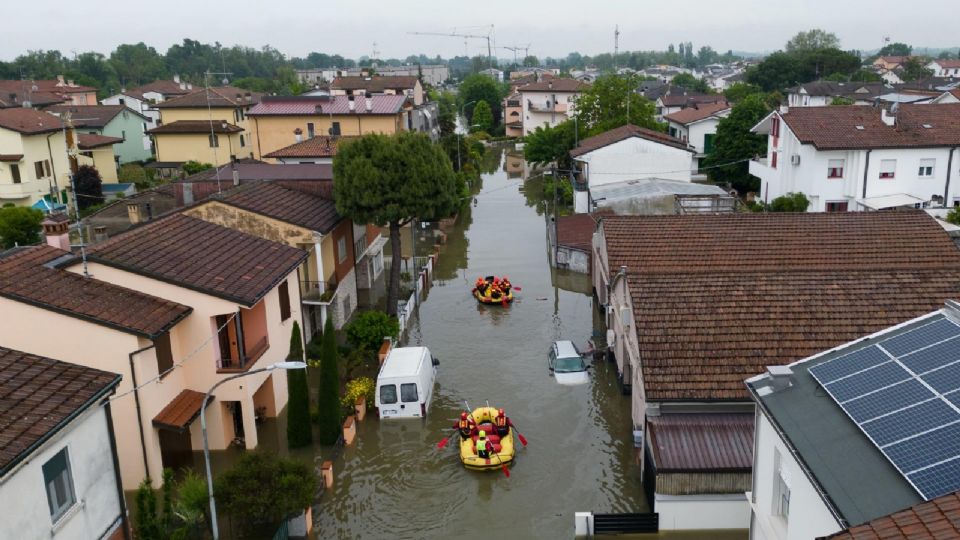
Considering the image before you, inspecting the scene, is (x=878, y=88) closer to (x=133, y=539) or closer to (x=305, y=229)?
(x=305, y=229)

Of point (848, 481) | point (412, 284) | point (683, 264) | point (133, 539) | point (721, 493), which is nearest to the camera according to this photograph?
point (848, 481)

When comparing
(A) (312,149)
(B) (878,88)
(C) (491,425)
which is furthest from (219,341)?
(B) (878,88)

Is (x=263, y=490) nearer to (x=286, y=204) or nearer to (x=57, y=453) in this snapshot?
(x=57, y=453)

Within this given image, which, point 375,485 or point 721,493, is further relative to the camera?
point 375,485

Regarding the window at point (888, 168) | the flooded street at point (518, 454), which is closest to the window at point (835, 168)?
the window at point (888, 168)

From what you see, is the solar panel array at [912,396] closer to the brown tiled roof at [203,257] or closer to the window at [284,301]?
the brown tiled roof at [203,257]

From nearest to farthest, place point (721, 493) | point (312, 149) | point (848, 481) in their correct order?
1. point (848, 481)
2. point (721, 493)
3. point (312, 149)

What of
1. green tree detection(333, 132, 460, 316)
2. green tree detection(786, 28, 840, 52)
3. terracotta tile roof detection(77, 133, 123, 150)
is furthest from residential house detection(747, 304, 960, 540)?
green tree detection(786, 28, 840, 52)

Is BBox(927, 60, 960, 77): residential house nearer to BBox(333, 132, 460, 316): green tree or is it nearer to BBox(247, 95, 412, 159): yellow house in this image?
BBox(247, 95, 412, 159): yellow house
